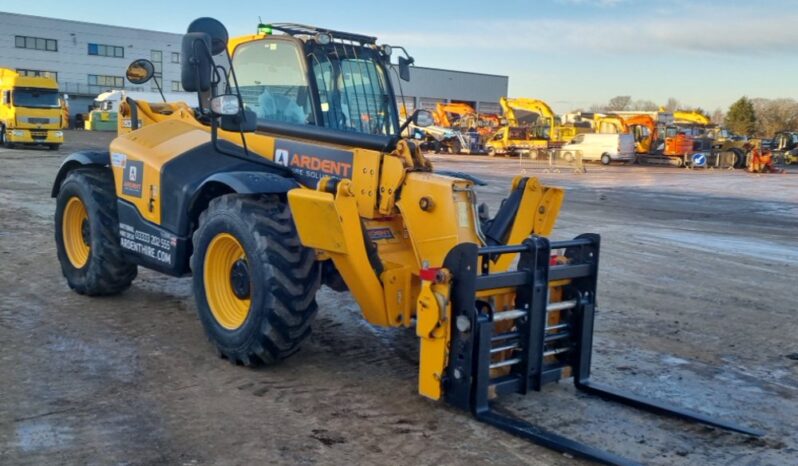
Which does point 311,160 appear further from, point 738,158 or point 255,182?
point 738,158

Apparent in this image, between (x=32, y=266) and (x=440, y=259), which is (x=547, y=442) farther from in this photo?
(x=32, y=266)

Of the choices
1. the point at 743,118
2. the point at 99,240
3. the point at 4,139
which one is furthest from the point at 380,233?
the point at 743,118

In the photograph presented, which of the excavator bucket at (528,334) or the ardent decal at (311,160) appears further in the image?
the ardent decal at (311,160)

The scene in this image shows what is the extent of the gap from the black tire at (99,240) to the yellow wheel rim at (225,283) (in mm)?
1669

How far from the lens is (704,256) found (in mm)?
11094

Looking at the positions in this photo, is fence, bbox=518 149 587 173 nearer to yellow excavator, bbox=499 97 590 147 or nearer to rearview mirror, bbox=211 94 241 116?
yellow excavator, bbox=499 97 590 147

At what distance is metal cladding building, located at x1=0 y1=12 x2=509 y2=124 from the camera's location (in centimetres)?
6475

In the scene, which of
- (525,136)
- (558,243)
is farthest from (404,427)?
(525,136)

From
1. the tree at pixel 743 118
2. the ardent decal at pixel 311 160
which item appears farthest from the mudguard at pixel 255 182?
the tree at pixel 743 118

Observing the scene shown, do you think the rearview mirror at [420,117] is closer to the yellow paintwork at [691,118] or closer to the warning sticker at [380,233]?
the warning sticker at [380,233]

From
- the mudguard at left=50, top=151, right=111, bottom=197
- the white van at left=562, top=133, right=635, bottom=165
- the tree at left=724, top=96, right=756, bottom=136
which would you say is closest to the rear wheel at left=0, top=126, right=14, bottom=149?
the white van at left=562, top=133, right=635, bottom=165

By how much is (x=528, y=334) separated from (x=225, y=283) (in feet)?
7.41

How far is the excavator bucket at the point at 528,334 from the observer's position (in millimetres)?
4332

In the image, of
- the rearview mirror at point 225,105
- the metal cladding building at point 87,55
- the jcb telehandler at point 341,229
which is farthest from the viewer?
the metal cladding building at point 87,55
